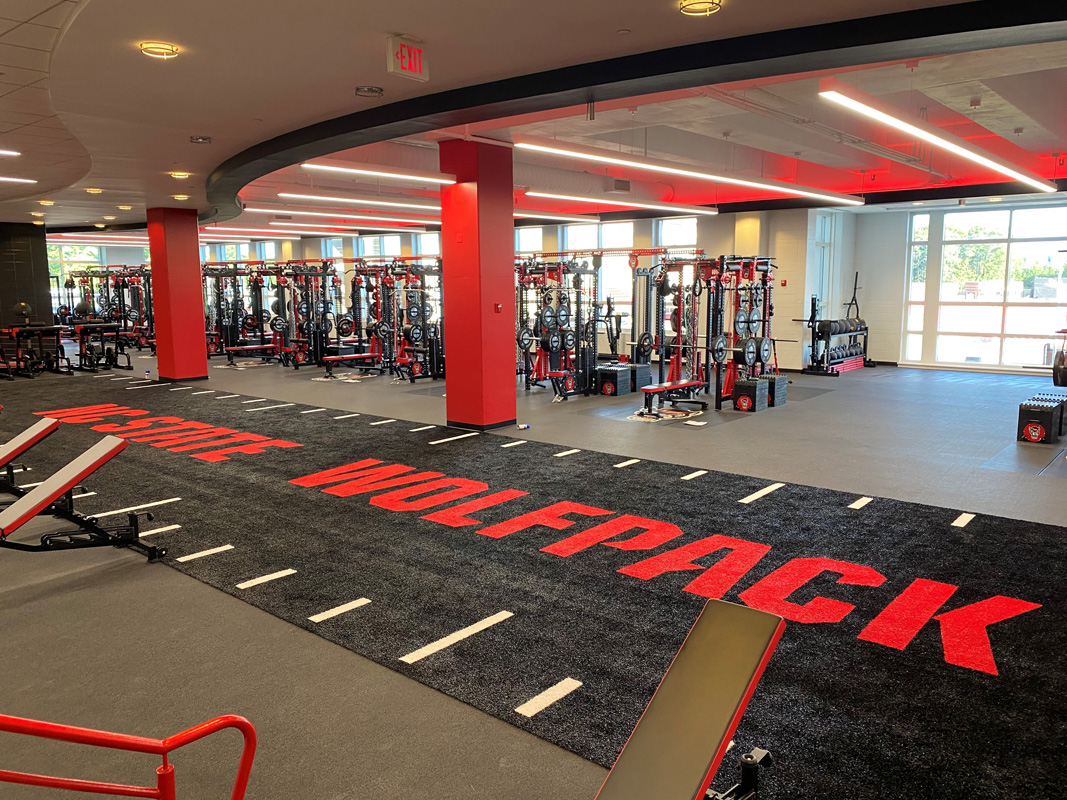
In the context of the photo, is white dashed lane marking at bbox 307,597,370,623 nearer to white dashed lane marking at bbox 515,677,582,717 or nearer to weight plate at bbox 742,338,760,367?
white dashed lane marking at bbox 515,677,582,717

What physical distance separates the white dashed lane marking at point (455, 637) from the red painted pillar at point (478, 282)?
16.1ft

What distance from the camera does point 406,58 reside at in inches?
185

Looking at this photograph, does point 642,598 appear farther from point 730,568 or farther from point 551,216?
point 551,216

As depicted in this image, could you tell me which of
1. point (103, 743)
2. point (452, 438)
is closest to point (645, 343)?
point (452, 438)

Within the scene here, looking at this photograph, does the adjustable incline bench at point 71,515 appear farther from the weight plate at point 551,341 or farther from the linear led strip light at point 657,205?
the linear led strip light at point 657,205

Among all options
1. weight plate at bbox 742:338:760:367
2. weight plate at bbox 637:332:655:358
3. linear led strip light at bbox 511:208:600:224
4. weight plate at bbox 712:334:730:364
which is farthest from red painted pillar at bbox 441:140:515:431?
linear led strip light at bbox 511:208:600:224

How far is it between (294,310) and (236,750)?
14.7 m

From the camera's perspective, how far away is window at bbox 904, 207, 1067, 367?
13922mm

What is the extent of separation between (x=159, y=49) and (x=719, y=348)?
767 cm

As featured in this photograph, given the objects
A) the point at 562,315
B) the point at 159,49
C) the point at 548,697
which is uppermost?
the point at 159,49

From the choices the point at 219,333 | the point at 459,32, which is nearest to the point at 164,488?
the point at 459,32

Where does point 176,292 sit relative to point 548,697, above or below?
above

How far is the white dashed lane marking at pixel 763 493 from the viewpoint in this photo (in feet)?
19.8

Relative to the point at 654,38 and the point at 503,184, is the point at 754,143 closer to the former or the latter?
the point at 503,184
